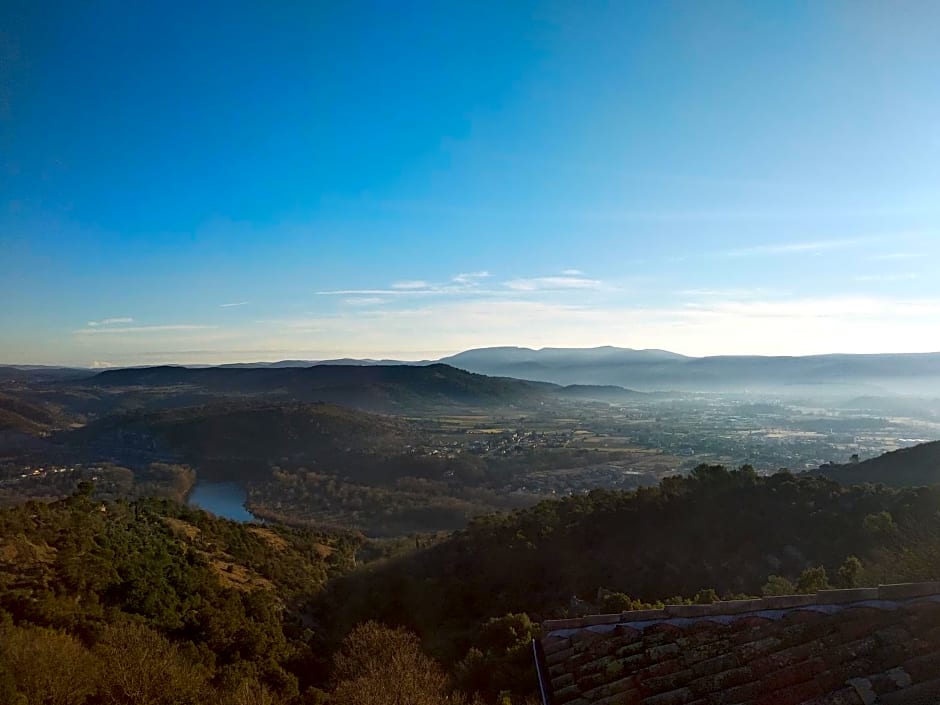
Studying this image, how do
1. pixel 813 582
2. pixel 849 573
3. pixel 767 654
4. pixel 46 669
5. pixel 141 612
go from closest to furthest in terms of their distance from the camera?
pixel 767 654 < pixel 46 669 < pixel 813 582 < pixel 849 573 < pixel 141 612

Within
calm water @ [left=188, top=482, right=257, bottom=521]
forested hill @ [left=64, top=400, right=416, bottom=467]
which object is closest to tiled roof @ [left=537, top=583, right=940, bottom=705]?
calm water @ [left=188, top=482, right=257, bottom=521]

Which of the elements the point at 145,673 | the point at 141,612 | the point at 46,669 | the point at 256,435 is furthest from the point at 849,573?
the point at 256,435

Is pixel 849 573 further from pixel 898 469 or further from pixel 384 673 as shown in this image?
pixel 898 469

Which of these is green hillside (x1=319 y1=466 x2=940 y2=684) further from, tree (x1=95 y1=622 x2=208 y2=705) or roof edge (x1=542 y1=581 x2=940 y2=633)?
roof edge (x1=542 y1=581 x2=940 y2=633)

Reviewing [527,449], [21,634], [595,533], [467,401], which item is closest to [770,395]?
[467,401]

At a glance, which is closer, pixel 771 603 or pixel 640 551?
pixel 771 603

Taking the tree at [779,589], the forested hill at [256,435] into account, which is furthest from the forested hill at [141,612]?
the forested hill at [256,435]

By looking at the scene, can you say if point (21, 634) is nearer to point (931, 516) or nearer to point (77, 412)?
point (931, 516)
